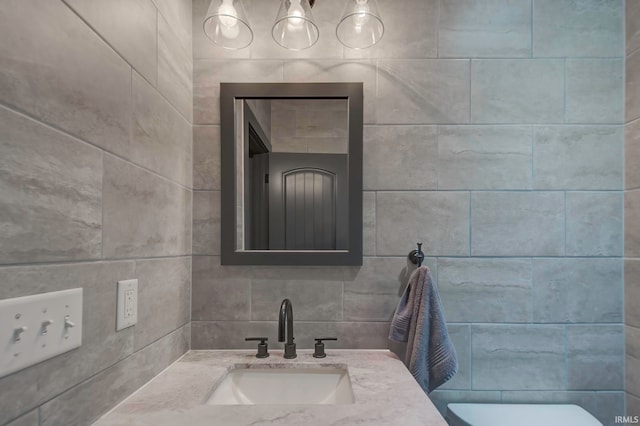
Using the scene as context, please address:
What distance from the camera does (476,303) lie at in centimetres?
132

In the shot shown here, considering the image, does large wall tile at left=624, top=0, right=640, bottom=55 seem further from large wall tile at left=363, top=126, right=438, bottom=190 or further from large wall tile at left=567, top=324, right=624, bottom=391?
large wall tile at left=567, top=324, right=624, bottom=391

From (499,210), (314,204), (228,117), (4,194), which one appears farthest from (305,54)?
(4,194)

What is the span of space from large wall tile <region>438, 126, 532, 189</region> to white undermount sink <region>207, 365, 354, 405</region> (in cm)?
79

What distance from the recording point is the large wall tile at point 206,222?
133cm

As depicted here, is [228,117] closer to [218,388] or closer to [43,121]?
[43,121]

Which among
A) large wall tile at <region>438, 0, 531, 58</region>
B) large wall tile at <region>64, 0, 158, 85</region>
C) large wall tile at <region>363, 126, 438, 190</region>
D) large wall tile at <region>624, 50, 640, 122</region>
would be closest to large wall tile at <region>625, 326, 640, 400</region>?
large wall tile at <region>624, 50, 640, 122</region>

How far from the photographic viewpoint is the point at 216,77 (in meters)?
1.34

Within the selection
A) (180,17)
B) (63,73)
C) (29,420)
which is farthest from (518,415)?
(180,17)

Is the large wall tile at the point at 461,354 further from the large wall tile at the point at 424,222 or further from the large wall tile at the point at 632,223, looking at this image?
the large wall tile at the point at 632,223

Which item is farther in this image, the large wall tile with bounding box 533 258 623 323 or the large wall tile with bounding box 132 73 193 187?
the large wall tile with bounding box 533 258 623 323

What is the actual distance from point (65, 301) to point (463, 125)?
1324 mm

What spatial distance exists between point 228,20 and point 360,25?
17.2 inches

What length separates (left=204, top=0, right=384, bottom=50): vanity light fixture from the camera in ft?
3.72

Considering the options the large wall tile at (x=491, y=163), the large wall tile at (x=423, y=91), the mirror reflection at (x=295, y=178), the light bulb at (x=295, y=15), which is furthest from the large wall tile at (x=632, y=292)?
the light bulb at (x=295, y=15)
